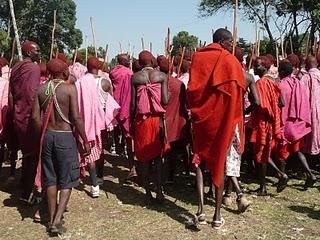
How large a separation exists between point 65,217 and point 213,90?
2.45 metres

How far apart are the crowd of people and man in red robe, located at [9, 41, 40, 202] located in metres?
0.01

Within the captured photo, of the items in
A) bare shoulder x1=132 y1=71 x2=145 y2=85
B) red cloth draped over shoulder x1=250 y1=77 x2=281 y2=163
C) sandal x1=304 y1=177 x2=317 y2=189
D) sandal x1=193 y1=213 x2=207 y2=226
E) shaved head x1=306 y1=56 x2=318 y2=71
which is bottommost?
sandal x1=193 y1=213 x2=207 y2=226

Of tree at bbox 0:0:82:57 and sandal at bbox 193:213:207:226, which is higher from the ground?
tree at bbox 0:0:82:57

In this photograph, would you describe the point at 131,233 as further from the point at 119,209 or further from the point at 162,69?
the point at 162,69

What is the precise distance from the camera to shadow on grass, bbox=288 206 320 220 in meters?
6.11

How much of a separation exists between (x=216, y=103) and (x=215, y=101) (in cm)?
3

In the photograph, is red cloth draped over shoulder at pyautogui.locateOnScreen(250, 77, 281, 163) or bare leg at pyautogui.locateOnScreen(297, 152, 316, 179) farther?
bare leg at pyautogui.locateOnScreen(297, 152, 316, 179)

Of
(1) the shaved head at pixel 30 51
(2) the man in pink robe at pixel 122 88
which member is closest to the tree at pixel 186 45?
(2) the man in pink robe at pixel 122 88

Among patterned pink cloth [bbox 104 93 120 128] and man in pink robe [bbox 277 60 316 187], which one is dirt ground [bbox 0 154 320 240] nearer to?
man in pink robe [bbox 277 60 316 187]

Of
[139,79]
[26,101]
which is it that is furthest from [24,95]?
[139,79]

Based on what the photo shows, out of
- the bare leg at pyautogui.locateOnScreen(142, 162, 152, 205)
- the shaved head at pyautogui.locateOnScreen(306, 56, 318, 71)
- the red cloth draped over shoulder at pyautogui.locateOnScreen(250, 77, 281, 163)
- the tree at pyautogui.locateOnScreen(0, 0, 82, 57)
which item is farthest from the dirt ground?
the tree at pyautogui.locateOnScreen(0, 0, 82, 57)

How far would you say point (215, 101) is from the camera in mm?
5426

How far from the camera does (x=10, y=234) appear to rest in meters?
5.54

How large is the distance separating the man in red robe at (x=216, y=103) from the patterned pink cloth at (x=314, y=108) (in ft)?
7.80
